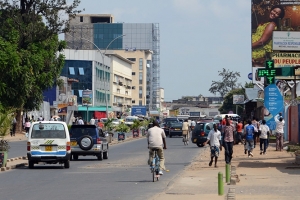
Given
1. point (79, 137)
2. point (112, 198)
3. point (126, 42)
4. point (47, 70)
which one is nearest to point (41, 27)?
point (47, 70)

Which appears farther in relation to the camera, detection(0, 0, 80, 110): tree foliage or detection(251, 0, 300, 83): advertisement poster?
detection(251, 0, 300, 83): advertisement poster

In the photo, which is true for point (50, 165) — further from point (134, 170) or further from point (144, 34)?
point (144, 34)

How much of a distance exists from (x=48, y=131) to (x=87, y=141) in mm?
4490

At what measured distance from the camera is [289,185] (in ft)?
61.9

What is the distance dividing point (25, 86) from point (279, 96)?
29.8 metres

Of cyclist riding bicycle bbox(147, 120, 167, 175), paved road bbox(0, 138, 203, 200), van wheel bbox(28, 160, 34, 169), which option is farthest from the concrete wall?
cyclist riding bicycle bbox(147, 120, 167, 175)

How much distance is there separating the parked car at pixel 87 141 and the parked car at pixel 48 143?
4283 mm

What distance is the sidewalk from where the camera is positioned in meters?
16.3

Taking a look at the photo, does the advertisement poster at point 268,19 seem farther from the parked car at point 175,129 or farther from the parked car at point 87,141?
the parked car at point 87,141

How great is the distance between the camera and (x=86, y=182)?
20656 millimetres

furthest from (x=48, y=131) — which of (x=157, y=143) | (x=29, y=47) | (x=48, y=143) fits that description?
(x=29, y=47)

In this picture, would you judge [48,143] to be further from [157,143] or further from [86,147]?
[157,143]

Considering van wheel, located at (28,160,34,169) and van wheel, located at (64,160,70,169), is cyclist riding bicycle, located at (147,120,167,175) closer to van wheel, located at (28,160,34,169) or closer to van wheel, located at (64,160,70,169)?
van wheel, located at (64,160,70,169)

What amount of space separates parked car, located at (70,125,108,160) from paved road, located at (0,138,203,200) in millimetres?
1801
